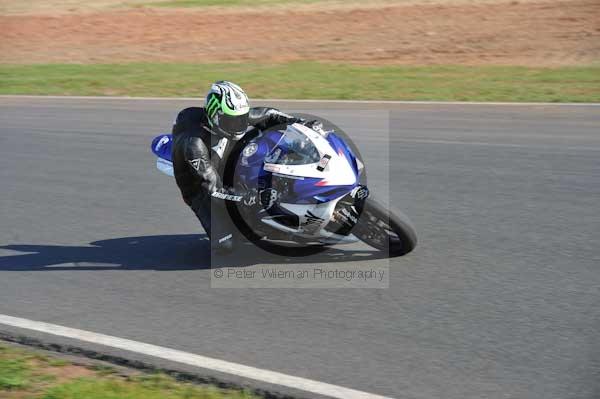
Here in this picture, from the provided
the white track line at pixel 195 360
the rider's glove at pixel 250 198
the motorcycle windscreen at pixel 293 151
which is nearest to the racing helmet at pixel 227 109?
the motorcycle windscreen at pixel 293 151

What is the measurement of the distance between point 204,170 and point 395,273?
5.82 feet

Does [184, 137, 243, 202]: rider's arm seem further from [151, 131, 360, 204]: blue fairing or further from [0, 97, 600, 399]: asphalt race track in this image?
[0, 97, 600, 399]: asphalt race track

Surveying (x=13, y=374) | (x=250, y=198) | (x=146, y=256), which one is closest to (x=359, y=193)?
(x=250, y=198)

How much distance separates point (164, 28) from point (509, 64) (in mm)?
14213

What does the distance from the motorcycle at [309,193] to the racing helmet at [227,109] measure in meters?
0.21

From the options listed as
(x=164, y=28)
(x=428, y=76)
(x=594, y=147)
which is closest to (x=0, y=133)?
(x=428, y=76)

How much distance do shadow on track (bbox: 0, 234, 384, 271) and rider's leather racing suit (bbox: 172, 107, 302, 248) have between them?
16.0 inches

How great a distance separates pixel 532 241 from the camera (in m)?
7.21

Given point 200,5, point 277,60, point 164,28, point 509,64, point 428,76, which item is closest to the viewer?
point 428,76

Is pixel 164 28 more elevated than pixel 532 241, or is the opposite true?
pixel 164 28

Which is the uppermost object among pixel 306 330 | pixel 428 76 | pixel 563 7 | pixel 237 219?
pixel 563 7

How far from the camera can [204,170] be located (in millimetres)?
6664

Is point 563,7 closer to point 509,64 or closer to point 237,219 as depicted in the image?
point 509,64

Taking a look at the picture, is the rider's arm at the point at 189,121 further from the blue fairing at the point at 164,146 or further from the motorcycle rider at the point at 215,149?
the blue fairing at the point at 164,146
